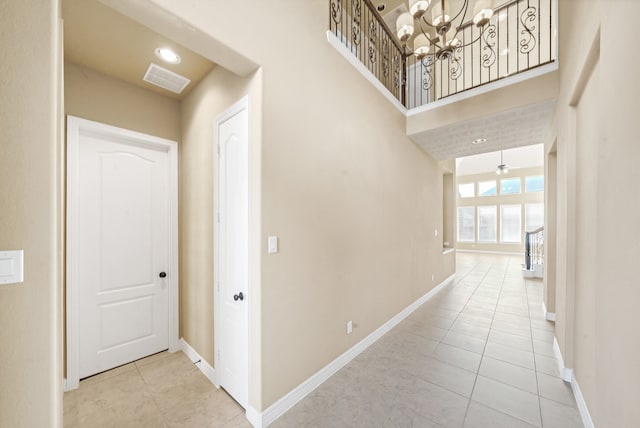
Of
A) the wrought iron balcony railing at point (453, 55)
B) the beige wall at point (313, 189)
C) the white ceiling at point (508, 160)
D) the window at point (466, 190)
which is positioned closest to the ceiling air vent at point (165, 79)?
the beige wall at point (313, 189)

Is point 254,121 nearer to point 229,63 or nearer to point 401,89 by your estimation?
point 229,63

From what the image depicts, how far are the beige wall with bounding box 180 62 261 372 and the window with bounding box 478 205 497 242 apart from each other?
38.2 ft

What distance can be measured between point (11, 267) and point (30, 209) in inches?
8.9

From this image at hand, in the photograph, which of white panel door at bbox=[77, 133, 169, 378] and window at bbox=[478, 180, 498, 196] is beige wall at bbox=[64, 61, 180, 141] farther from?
window at bbox=[478, 180, 498, 196]

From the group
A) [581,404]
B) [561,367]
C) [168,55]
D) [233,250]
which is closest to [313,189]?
[233,250]

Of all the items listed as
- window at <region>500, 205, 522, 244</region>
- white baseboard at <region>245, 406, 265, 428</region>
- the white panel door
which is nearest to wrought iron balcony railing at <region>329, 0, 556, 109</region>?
the white panel door

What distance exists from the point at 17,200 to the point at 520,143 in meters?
5.67

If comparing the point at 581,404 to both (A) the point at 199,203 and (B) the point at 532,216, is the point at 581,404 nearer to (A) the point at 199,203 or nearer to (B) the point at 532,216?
(A) the point at 199,203

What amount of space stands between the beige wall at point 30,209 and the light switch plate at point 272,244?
1.04 meters

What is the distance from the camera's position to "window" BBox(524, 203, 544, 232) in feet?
30.3

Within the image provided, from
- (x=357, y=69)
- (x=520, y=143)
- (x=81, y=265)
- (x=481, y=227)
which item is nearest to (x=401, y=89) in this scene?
(x=357, y=69)

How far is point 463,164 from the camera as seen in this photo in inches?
426

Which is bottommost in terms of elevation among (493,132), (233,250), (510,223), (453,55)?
(510,223)

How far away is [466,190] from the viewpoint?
1091 cm
